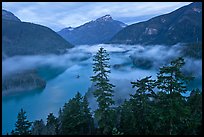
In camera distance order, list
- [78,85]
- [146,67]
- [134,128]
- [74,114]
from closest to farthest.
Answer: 1. [134,128]
2. [74,114]
3. [78,85]
4. [146,67]

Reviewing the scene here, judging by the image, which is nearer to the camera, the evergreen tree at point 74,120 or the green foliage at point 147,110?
the green foliage at point 147,110

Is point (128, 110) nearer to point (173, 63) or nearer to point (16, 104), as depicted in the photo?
point (173, 63)

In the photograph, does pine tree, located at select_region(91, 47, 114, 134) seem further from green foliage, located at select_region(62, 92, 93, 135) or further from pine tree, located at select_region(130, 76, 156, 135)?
green foliage, located at select_region(62, 92, 93, 135)

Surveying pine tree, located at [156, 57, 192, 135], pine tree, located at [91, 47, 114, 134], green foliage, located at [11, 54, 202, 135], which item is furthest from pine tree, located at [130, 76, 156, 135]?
pine tree, located at [156, 57, 192, 135]

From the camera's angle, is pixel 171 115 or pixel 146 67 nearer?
pixel 171 115

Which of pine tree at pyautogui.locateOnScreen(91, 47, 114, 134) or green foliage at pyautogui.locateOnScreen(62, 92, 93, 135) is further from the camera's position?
green foliage at pyautogui.locateOnScreen(62, 92, 93, 135)

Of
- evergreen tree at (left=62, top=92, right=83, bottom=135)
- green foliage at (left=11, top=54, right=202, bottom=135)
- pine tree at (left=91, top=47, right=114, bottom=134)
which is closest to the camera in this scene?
green foliage at (left=11, top=54, right=202, bottom=135)

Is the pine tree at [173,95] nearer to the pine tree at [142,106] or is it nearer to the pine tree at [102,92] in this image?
the pine tree at [142,106]

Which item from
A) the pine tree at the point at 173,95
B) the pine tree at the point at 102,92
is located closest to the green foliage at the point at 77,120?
the pine tree at the point at 102,92

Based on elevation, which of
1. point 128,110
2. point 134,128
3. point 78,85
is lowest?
point 134,128

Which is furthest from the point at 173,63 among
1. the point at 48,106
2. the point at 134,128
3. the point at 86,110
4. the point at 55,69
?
the point at 55,69

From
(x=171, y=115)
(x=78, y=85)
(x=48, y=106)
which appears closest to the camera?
(x=171, y=115)
